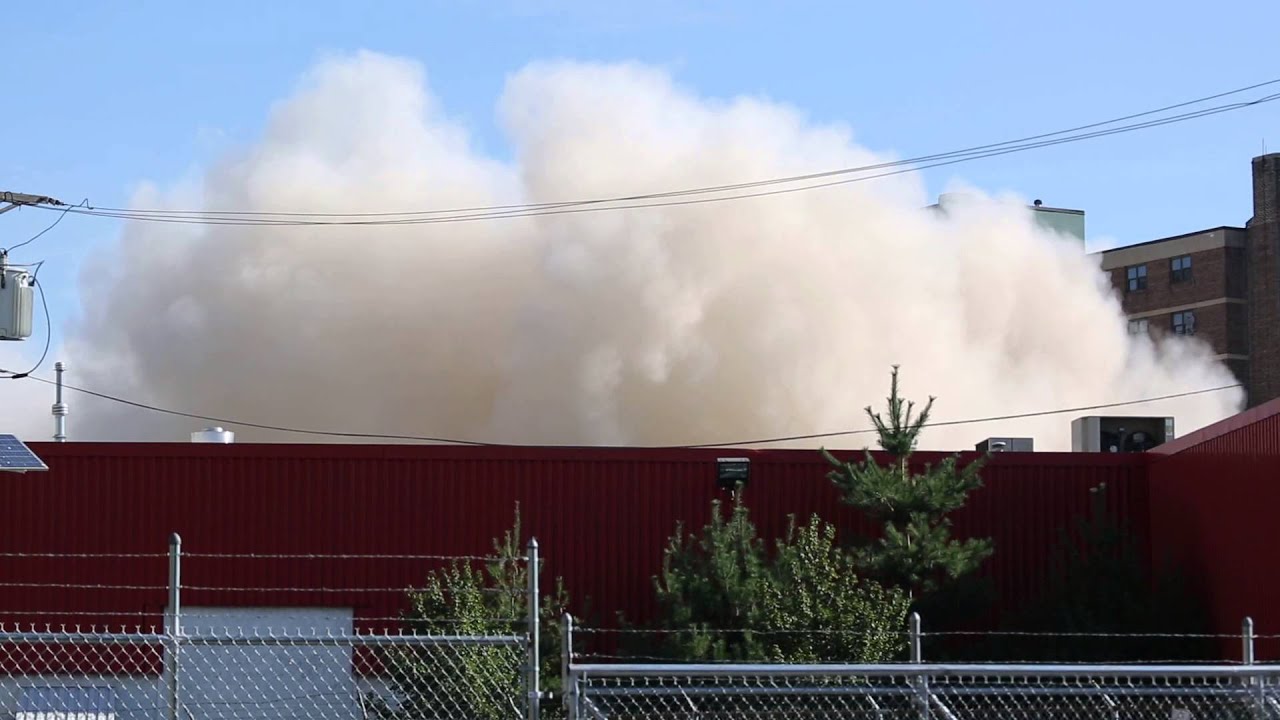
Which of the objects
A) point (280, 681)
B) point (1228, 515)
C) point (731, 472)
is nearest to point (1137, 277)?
point (731, 472)

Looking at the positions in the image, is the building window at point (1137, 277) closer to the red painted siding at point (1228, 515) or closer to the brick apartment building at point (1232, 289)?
the brick apartment building at point (1232, 289)

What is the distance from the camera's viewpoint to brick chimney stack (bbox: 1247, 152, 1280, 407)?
198ft

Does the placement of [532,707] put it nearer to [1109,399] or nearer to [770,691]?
[770,691]

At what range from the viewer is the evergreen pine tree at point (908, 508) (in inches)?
814

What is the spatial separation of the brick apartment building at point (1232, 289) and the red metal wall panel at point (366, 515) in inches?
1602

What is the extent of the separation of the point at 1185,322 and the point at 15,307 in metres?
53.0

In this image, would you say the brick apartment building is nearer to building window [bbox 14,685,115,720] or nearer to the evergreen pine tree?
the evergreen pine tree

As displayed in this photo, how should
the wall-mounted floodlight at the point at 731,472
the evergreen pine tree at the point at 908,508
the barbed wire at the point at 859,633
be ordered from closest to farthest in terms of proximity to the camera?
the barbed wire at the point at 859,633
the evergreen pine tree at the point at 908,508
the wall-mounted floodlight at the point at 731,472

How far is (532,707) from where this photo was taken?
7.04 m

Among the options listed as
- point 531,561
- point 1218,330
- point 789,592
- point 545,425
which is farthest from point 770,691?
point 1218,330

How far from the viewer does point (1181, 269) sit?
65250mm

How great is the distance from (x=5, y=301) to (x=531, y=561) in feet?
44.8

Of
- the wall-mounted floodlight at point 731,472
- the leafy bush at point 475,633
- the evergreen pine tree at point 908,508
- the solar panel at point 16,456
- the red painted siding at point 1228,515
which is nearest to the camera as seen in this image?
the solar panel at point 16,456

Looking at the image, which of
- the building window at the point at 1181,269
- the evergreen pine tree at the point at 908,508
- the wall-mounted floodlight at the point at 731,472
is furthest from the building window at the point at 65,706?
the building window at the point at 1181,269
